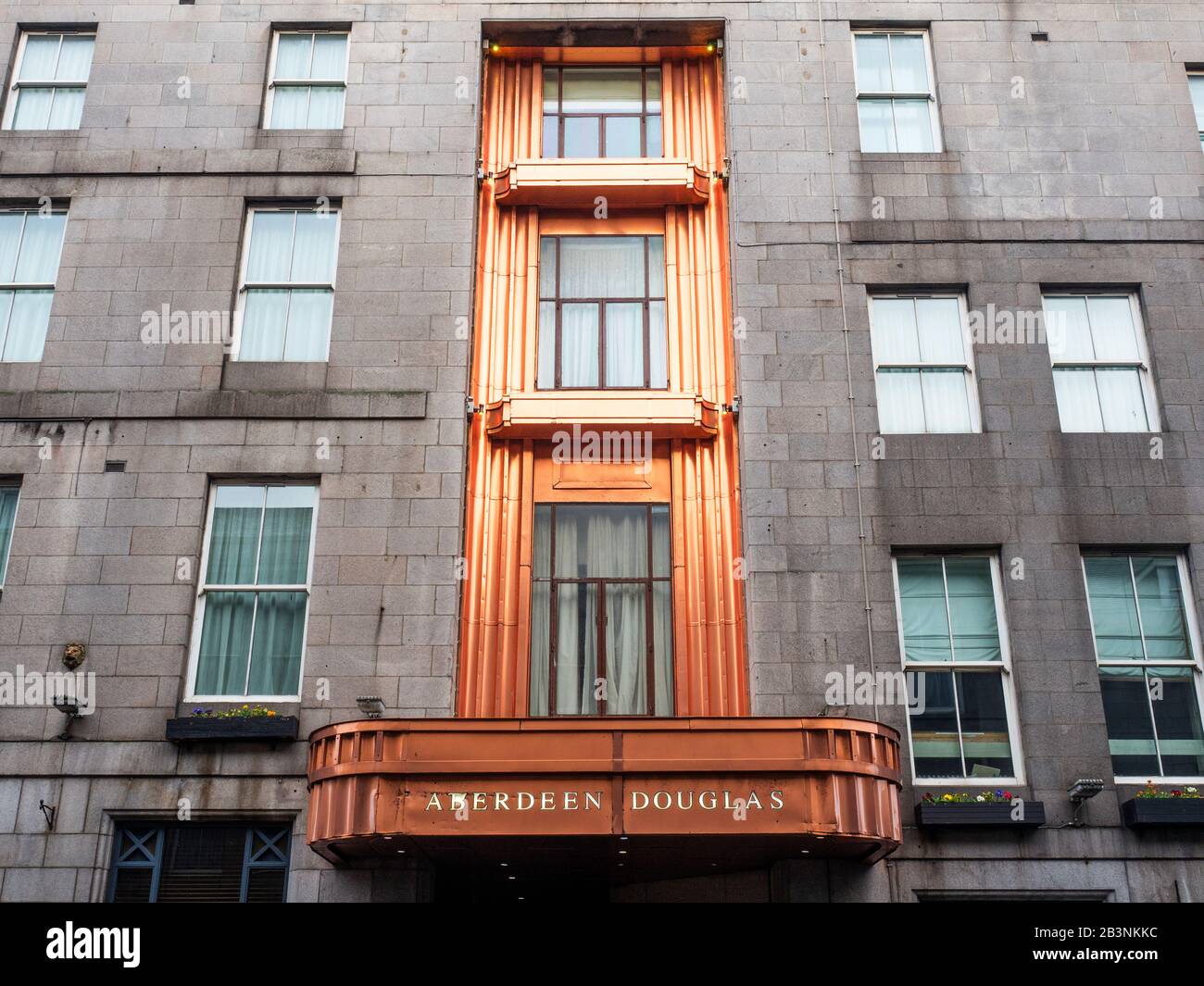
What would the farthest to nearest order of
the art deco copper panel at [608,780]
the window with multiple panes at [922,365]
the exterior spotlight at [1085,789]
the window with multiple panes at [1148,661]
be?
the window with multiple panes at [922,365] < the window with multiple panes at [1148,661] < the exterior spotlight at [1085,789] < the art deco copper panel at [608,780]

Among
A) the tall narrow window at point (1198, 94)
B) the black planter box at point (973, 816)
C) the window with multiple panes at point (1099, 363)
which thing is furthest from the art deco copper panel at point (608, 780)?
the tall narrow window at point (1198, 94)

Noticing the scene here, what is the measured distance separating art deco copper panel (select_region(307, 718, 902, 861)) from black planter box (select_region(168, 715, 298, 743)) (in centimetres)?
215

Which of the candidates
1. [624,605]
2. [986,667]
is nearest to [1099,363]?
[986,667]

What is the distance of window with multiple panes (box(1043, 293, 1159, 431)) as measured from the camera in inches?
665

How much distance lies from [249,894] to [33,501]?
6.39 m

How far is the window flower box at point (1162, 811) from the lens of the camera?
46.2 ft

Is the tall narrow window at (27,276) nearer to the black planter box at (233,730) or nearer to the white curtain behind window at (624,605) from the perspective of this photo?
the black planter box at (233,730)

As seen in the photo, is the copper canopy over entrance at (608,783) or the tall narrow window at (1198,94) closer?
the copper canopy over entrance at (608,783)

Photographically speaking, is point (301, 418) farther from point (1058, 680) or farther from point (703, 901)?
point (1058, 680)

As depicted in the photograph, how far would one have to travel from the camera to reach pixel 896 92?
1889cm

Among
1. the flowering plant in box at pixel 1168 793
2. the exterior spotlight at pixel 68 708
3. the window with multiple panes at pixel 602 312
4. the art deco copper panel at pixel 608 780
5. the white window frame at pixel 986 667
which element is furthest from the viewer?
the window with multiple panes at pixel 602 312

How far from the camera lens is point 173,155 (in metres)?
18.1

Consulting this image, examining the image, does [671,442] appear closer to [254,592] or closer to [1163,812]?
[254,592]

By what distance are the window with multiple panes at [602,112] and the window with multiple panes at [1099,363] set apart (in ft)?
23.8
